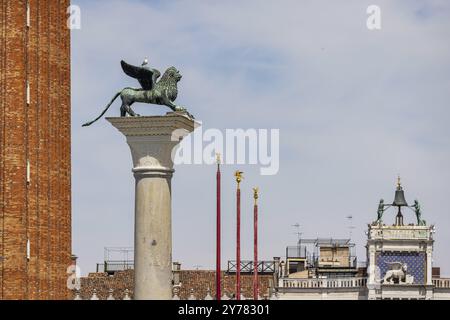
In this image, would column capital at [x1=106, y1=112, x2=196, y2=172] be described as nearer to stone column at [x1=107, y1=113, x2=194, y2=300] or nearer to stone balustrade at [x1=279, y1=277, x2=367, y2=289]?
stone column at [x1=107, y1=113, x2=194, y2=300]

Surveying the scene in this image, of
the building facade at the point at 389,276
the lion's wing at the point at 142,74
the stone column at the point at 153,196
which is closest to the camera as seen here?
the stone column at the point at 153,196

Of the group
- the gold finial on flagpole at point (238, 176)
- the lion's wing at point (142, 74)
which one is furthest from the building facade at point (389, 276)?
the lion's wing at point (142, 74)

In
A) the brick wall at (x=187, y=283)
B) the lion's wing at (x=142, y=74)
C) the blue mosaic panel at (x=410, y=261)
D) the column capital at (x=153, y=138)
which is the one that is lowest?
the brick wall at (x=187, y=283)

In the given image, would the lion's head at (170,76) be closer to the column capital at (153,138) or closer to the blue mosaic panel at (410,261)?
the column capital at (153,138)

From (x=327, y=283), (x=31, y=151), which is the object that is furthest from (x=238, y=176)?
(x=327, y=283)

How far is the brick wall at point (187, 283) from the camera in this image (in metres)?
112

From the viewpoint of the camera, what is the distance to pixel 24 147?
64125mm

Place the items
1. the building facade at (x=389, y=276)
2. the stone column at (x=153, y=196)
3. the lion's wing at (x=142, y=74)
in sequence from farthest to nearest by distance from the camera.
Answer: the building facade at (x=389, y=276)
the lion's wing at (x=142, y=74)
the stone column at (x=153, y=196)

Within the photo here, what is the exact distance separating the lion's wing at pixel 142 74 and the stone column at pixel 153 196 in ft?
6.66

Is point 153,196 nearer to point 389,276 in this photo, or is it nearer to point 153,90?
point 153,90
